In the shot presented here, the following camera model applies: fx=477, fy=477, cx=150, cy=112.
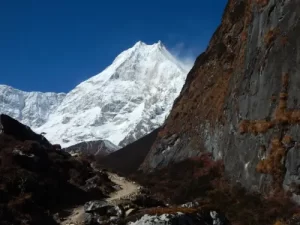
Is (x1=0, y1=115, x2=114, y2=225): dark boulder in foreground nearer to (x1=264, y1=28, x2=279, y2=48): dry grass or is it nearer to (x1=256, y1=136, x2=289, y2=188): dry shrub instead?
(x1=256, y1=136, x2=289, y2=188): dry shrub

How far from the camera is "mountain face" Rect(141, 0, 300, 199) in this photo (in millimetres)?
39156

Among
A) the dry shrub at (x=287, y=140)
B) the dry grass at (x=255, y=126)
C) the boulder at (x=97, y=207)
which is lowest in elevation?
the boulder at (x=97, y=207)

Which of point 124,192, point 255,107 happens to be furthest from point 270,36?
point 124,192

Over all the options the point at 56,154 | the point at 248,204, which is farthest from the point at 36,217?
the point at 56,154

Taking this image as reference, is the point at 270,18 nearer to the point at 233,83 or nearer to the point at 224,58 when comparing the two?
the point at 233,83

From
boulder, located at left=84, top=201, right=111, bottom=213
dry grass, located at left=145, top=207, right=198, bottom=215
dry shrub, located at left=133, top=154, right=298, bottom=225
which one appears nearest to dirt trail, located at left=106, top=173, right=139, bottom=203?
dry shrub, located at left=133, top=154, right=298, bottom=225

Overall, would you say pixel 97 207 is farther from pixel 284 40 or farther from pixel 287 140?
pixel 284 40

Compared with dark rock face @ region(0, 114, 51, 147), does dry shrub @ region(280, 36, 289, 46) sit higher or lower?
higher

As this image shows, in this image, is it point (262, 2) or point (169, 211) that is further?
point (262, 2)

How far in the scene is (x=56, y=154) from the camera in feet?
165

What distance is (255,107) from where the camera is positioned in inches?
1793

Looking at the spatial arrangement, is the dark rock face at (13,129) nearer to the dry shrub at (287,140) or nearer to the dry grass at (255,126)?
the dry grass at (255,126)

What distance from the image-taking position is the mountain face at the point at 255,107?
128 feet

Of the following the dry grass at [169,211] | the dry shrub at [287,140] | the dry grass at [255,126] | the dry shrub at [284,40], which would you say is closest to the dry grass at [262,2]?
the dry shrub at [284,40]
